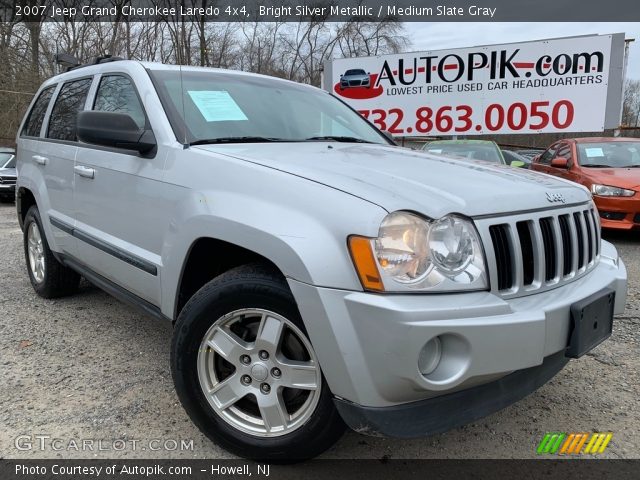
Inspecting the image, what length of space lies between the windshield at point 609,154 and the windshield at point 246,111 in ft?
16.1

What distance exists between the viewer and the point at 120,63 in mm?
3006

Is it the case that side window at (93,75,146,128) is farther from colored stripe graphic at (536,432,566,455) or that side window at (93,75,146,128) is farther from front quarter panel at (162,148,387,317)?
colored stripe graphic at (536,432,566,455)

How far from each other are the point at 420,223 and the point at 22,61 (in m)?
24.8

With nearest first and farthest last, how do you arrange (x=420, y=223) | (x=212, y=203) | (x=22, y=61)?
(x=420, y=223) → (x=212, y=203) → (x=22, y=61)

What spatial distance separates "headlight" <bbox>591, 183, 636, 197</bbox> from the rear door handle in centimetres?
583

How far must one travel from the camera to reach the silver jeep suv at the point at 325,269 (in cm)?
162

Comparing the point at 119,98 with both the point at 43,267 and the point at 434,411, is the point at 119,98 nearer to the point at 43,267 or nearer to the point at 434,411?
the point at 43,267

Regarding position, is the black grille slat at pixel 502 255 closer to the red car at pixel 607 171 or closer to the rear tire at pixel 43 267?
the rear tire at pixel 43 267

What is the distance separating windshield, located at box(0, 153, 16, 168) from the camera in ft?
43.5

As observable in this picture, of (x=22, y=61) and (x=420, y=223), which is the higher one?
(x=22, y=61)

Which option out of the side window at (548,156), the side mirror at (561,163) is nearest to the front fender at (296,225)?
the side mirror at (561,163)

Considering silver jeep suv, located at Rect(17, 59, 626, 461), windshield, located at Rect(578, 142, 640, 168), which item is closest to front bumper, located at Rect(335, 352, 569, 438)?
silver jeep suv, located at Rect(17, 59, 626, 461)

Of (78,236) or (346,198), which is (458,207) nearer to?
(346,198)

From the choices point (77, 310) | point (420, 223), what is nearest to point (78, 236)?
point (77, 310)
